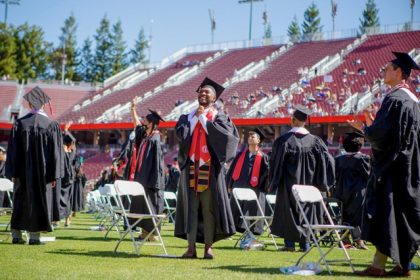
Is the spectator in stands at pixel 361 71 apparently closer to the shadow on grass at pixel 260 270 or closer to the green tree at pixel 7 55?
the green tree at pixel 7 55

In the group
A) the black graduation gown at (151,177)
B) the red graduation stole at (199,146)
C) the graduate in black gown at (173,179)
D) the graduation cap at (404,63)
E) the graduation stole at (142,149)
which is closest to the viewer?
the graduation cap at (404,63)

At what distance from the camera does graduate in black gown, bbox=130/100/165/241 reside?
12188 millimetres

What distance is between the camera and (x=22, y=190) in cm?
1038

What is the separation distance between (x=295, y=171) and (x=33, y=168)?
12.3 ft

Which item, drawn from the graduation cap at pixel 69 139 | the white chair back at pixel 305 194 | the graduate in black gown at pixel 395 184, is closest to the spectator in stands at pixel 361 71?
the graduation cap at pixel 69 139

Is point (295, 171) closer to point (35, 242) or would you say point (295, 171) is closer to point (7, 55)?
point (35, 242)

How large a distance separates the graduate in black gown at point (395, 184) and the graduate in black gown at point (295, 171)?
10.5 feet

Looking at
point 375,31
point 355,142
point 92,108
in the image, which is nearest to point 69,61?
point 92,108

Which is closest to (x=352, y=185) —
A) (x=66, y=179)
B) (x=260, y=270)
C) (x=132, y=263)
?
(x=260, y=270)

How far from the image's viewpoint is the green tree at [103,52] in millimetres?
A: 75250

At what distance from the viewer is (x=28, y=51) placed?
235 ft

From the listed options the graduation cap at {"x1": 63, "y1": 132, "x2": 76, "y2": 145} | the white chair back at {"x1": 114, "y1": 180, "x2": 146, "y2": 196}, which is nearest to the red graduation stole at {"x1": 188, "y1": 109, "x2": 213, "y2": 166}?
the white chair back at {"x1": 114, "y1": 180, "x2": 146, "y2": 196}

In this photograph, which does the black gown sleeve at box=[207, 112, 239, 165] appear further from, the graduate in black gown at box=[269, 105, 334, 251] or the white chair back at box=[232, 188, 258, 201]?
the white chair back at box=[232, 188, 258, 201]

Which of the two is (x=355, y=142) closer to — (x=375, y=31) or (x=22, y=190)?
(x=22, y=190)
